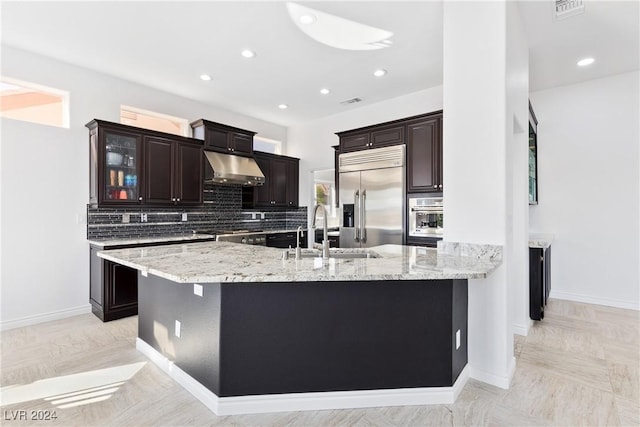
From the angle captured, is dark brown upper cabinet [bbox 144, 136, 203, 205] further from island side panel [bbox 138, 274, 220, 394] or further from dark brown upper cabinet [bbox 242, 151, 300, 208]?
island side panel [bbox 138, 274, 220, 394]

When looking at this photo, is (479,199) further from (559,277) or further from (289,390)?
(559,277)

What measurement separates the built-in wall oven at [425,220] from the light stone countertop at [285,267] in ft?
5.61

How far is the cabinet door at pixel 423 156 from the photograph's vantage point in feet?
13.5

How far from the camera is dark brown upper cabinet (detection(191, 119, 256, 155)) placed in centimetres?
479

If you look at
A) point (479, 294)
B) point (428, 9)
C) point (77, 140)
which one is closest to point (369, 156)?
point (428, 9)

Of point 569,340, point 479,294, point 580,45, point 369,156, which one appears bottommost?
point 569,340

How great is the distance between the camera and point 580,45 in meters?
3.38

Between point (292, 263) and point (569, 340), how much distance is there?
2891mm

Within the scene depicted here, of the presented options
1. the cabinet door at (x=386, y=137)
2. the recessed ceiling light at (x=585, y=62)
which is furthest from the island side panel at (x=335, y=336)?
the recessed ceiling light at (x=585, y=62)

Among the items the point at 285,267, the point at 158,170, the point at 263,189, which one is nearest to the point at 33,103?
the point at 158,170

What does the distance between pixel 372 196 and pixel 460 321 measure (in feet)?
8.46

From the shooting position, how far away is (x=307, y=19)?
2.98 metres

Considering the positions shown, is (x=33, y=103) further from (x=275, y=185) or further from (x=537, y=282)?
(x=537, y=282)

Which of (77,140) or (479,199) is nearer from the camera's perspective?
(479,199)
